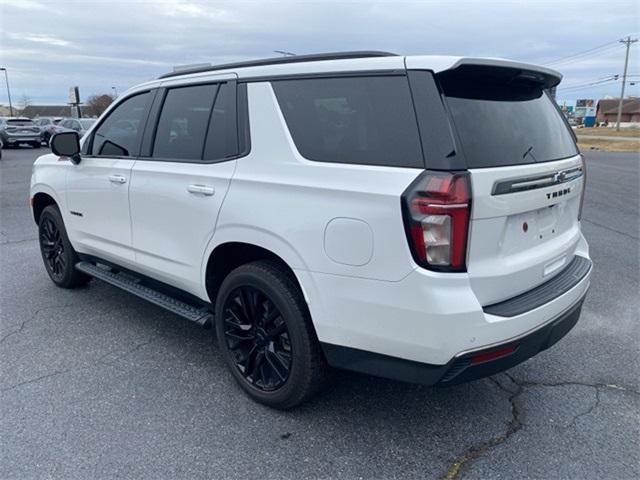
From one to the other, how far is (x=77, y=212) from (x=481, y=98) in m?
3.58

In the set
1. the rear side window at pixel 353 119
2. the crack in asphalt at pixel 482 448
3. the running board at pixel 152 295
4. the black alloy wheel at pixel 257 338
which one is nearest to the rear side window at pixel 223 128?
the rear side window at pixel 353 119

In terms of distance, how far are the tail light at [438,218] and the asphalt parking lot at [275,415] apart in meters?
1.11

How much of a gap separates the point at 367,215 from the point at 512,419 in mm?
1597

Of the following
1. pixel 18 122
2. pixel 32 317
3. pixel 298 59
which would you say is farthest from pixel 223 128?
pixel 18 122

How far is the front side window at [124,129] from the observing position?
388cm

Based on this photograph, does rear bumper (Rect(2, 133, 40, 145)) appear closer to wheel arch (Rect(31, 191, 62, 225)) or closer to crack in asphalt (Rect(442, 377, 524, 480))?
wheel arch (Rect(31, 191, 62, 225))

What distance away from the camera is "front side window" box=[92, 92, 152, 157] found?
3.88 meters

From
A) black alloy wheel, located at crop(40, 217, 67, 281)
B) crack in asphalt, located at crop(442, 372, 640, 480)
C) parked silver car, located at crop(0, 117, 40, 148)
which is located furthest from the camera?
parked silver car, located at crop(0, 117, 40, 148)

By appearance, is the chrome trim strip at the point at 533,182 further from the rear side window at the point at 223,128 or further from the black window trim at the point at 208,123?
the rear side window at the point at 223,128

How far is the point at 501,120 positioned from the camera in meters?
2.55

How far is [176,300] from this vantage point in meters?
3.70

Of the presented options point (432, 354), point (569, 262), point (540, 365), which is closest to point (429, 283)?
point (432, 354)

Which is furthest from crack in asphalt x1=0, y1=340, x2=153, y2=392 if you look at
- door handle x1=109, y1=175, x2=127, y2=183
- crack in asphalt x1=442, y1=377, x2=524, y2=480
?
crack in asphalt x1=442, y1=377, x2=524, y2=480

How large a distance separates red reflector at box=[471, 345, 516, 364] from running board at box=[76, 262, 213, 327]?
1.79m
